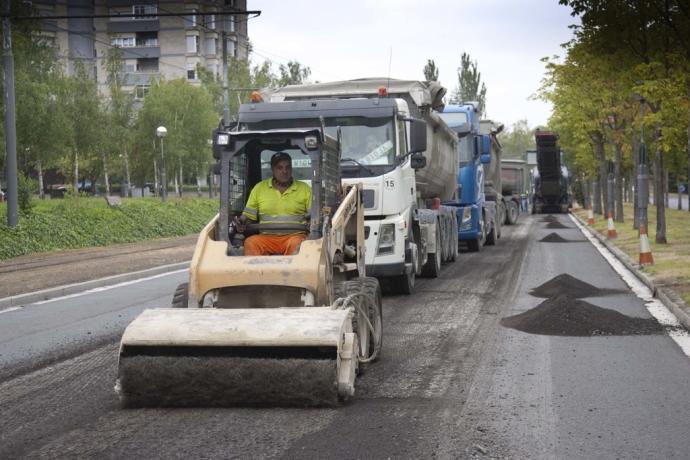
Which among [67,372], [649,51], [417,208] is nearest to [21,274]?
[417,208]

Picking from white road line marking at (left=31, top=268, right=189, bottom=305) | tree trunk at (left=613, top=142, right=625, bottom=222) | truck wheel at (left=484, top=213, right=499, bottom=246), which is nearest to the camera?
white road line marking at (left=31, top=268, right=189, bottom=305)

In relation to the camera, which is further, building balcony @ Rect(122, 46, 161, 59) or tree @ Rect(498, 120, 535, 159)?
tree @ Rect(498, 120, 535, 159)

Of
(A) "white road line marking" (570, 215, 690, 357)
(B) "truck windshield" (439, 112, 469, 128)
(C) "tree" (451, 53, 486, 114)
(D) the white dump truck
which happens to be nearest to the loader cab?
(D) the white dump truck

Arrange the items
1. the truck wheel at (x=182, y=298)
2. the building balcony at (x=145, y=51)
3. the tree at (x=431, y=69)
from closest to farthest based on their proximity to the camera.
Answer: the truck wheel at (x=182, y=298) → the tree at (x=431, y=69) → the building balcony at (x=145, y=51)

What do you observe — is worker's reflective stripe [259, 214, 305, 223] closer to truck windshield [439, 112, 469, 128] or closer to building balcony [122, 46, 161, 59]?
truck windshield [439, 112, 469, 128]

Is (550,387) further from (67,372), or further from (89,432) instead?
(67,372)

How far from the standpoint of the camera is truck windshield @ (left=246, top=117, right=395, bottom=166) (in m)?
13.9

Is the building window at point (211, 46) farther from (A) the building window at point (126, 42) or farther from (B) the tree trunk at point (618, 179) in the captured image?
(B) the tree trunk at point (618, 179)

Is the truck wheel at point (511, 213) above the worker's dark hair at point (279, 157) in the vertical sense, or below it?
below

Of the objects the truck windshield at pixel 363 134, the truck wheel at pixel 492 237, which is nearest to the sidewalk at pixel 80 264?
the truck windshield at pixel 363 134

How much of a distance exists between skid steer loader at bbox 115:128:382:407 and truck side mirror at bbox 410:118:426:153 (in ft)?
13.1

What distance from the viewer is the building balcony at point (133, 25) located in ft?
296

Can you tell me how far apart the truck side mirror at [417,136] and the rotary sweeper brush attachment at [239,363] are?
21.1 feet

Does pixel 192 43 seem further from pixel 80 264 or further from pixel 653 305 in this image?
pixel 653 305
